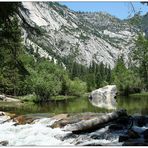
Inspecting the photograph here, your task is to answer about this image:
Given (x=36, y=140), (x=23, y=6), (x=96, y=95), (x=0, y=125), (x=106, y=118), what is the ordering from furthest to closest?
(x=96, y=95)
(x=0, y=125)
(x=106, y=118)
(x=36, y=140)
(x=23, y=6)

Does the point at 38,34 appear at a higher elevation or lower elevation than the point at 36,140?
higher

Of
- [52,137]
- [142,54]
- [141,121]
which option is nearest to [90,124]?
[52,137]

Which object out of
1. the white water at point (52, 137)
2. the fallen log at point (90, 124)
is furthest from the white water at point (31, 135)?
the fallen log at point (90, 124)

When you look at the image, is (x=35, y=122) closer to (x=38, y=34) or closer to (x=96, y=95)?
(x=38, y=34)

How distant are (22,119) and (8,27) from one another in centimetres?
1614

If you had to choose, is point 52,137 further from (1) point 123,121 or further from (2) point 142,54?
(2) point 142,54

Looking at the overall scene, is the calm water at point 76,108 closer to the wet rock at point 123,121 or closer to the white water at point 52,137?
the wet rock at point 123,121

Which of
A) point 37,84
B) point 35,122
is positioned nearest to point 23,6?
point 35,122

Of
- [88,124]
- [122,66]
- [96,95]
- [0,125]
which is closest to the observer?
[88,124]

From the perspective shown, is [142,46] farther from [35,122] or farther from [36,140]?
[36,140]

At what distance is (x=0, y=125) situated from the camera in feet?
77.8

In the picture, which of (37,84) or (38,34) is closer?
(38,34)

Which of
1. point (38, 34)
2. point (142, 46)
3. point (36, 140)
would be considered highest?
point (142, 46)

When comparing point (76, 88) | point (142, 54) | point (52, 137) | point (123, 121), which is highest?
point (142, 54)
